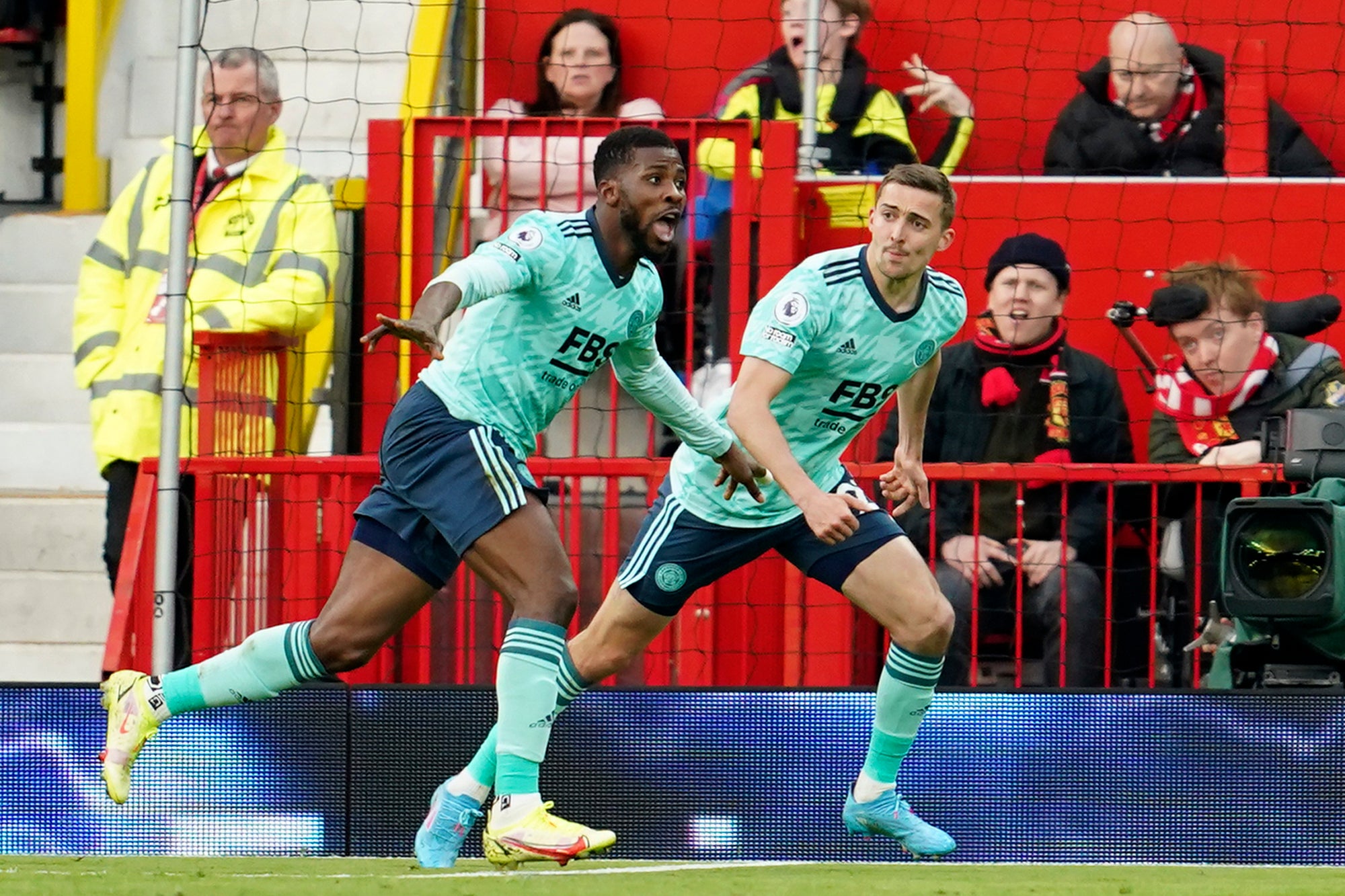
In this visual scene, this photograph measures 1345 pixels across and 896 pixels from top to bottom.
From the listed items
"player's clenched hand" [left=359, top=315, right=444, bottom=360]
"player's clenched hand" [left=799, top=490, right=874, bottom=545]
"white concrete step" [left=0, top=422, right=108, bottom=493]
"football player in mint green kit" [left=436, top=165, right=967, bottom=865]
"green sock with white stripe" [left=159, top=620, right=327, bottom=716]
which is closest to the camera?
"player's clenched hand" [left=359, top=315, right=444, bottom=360]

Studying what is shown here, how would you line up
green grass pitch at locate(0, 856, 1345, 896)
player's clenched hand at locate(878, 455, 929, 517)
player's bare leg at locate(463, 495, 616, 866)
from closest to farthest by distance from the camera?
green grass pitch at locate(0, 856, 1345, 896)
player's bare leg at locate(463, 495, 616, 866)
player's clenched hand at locate(878, 455, 929, 517)

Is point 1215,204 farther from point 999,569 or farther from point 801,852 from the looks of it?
point 801,852

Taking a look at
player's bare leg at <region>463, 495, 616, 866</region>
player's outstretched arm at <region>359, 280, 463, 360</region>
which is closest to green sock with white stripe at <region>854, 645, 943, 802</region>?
player's bare leg at <region>463, 495, 616, 866</region>

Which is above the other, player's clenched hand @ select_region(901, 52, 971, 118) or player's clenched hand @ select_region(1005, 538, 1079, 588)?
player's clenched hand @ select_region(901, 52, 971, 118)

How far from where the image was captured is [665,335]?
803cm

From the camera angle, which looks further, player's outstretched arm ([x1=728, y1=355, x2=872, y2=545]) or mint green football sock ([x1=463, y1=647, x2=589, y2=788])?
mint green football sock ([x1=463, y1=647, x2=589, y2=788])

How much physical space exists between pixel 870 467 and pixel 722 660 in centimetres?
87

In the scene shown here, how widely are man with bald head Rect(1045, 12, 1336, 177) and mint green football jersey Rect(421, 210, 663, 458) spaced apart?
3.54 metres

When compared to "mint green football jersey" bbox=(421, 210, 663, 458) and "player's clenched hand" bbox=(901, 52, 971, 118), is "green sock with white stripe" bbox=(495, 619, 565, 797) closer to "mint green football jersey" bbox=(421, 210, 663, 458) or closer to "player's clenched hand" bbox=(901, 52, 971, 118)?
"mint green football jersey" bbox=(421, 210, 663, 458)

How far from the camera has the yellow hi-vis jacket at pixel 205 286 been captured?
7.63 meters

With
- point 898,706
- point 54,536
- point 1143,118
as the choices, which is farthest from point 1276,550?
point 54,536

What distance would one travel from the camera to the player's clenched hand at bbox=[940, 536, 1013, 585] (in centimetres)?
721

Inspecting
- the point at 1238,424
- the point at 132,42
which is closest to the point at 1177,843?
the point at 1238,424

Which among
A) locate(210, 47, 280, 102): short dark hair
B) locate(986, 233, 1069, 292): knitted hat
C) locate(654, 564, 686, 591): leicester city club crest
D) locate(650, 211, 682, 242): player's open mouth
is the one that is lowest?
locate(654, 564, 686, 591): leicester city club crest
